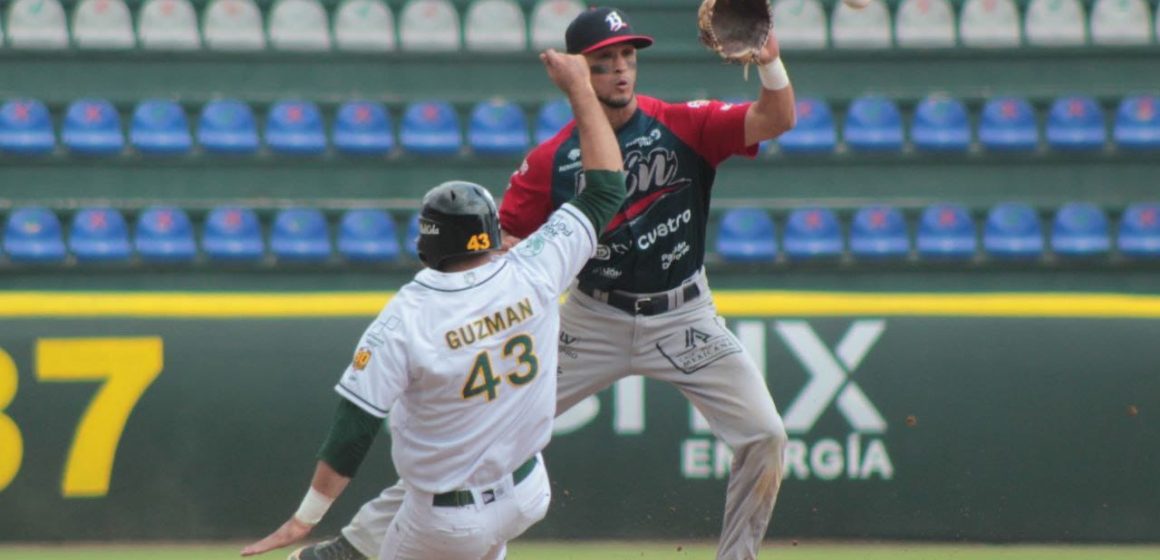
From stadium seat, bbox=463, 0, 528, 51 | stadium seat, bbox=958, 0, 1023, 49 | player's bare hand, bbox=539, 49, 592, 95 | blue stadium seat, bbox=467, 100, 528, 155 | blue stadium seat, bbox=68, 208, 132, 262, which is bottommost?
blue stadium seat, bbox=68, 208, 132, 262

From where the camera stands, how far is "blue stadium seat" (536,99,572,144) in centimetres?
908

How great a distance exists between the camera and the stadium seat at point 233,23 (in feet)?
30.7

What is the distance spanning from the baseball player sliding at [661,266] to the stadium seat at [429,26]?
425 cm

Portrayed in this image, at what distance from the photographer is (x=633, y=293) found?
5.32m

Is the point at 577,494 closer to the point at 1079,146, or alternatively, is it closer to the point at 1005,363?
the point at 1005,363

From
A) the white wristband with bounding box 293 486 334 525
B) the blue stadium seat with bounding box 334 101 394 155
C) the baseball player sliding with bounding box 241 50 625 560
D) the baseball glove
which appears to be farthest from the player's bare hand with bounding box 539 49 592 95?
the blue stadium seat with bounding box 334 101 394 155

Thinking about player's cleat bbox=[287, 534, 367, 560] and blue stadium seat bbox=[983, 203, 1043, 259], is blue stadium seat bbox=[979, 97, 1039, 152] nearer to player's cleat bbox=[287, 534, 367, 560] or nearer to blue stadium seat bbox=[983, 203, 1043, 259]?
blue stadium seat bbox=[983, 203, 1043, 259]

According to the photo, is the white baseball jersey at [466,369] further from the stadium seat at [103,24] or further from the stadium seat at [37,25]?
the stadium seat at [37,25]

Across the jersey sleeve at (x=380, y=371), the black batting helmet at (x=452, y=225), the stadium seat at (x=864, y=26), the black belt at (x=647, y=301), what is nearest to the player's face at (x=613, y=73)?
the black belt at (x=647, y=301)

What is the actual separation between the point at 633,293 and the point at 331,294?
2107 mm

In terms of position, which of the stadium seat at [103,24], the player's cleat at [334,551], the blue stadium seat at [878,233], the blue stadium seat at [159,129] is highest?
the stadium seat at [103,24]

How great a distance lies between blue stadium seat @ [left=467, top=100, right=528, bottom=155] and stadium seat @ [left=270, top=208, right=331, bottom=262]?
3.23 ft

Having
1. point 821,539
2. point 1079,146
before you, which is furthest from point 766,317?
point 1079,146

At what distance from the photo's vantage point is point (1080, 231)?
30.0 feet
